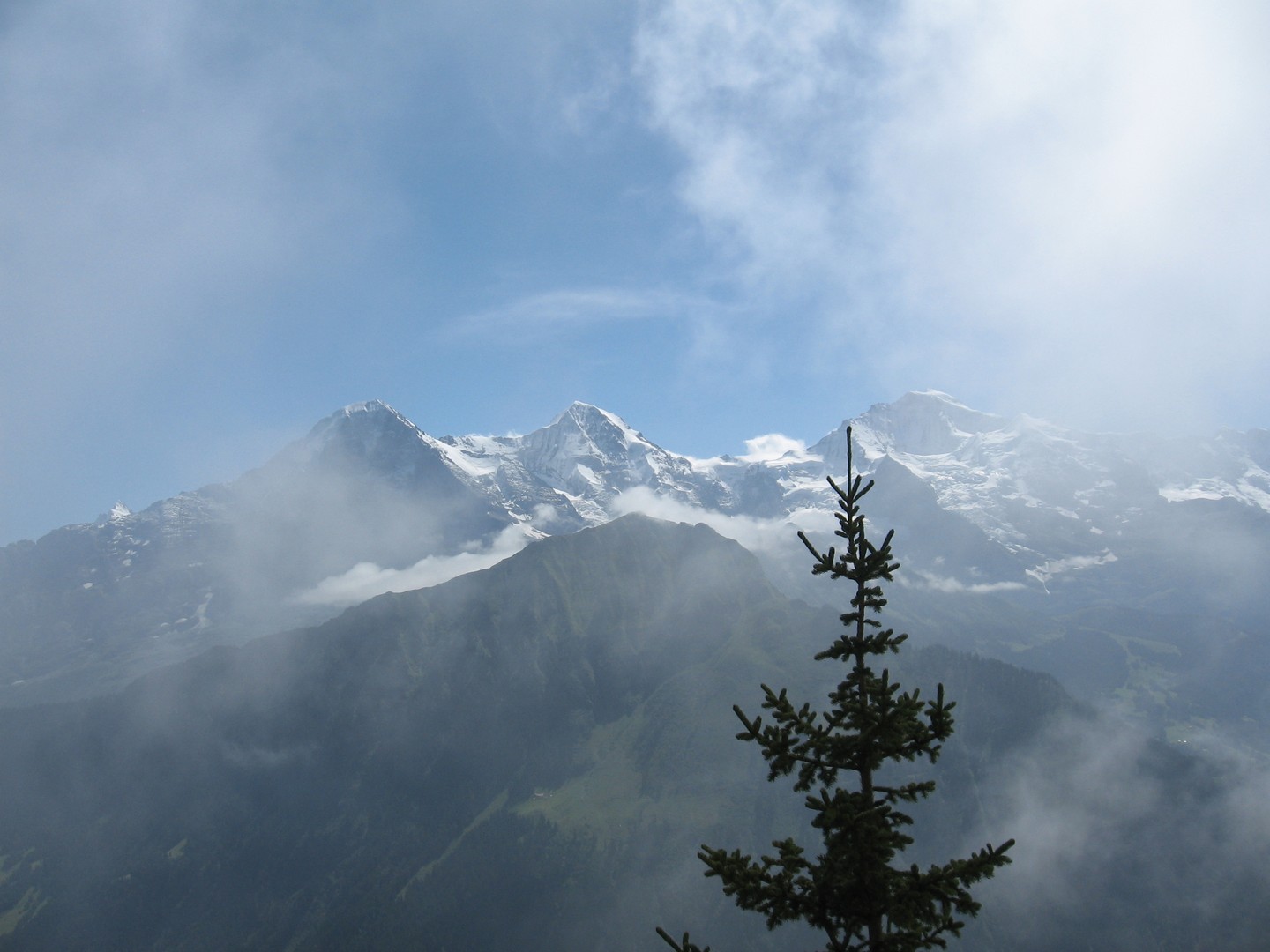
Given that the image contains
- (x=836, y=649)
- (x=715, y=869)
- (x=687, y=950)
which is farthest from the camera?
(x=836, y=649)

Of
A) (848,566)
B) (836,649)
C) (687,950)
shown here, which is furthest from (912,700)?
(687,950)

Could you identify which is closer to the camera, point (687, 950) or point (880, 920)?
point (687, 950)

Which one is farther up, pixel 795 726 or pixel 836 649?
pixel 836 649

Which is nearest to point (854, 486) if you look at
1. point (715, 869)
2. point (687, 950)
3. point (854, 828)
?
point (854, 828)

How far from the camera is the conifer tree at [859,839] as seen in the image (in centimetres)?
1667

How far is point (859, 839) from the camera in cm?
1708

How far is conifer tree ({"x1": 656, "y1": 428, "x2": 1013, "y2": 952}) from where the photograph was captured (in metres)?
16.7

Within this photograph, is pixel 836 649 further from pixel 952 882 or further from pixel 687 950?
pixel 687 950

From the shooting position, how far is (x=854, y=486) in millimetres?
17594

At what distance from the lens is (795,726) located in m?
17.3

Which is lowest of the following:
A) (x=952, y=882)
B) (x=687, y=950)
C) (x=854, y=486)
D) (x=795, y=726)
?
(x=687, y=950)

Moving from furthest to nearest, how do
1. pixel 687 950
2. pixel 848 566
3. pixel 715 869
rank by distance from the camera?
pixel 848 566 < pixel 715 869 < pixel 687 950

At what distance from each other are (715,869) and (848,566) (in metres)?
7.34

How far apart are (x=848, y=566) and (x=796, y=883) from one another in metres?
7.02
